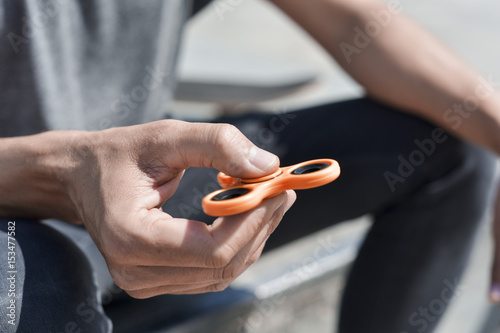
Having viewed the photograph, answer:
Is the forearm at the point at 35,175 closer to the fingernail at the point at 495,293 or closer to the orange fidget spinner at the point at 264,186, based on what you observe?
the orange fidget spinner at the point at 264,186

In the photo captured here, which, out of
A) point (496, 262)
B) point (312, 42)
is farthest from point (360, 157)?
point (312, 42)

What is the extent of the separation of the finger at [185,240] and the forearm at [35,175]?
14 centimetres

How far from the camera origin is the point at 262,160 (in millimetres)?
491

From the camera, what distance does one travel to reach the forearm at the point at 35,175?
57cm

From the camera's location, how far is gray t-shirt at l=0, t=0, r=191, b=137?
2.49ft

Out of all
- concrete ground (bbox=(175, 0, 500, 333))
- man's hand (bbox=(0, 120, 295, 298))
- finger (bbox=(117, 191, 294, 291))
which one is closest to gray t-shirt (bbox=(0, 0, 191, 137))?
man's hand (bbox=(0, 120, 295, 298))

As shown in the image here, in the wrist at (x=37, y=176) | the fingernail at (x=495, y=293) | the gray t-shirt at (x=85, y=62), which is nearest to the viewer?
the wrist at (x=37, y=176)

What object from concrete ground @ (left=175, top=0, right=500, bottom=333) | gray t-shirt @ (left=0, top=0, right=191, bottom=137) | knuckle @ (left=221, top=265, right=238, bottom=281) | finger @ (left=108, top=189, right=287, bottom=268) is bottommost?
concrete ground @ (left=175, top=0, right=500, bottom=333)

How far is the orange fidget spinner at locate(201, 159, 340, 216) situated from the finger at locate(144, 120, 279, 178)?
13 millimetres

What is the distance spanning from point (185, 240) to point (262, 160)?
0.33ft

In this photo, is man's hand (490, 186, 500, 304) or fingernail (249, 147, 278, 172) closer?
fingernail (249, 147, 278, 172)

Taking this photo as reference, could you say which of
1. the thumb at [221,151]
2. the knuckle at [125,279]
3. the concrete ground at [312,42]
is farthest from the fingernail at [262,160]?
the concrete ground at [312,42]

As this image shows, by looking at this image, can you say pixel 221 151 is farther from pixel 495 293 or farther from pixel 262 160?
pixel 495 293

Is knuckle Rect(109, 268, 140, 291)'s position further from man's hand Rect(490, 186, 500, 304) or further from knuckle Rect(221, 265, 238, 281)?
man's hand Rect(490, 186, 500, 304)
